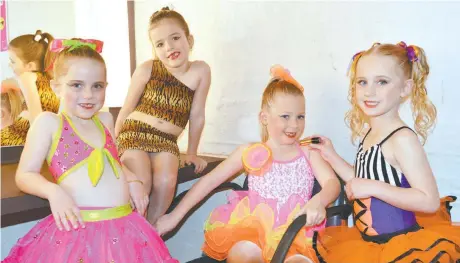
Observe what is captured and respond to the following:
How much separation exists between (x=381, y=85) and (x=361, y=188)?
393 mm

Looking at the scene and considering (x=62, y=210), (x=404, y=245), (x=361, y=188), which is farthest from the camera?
(x=361, y=188)

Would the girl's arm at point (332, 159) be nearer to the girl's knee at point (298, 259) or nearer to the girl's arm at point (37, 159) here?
the girl's knee at point (298, 259)

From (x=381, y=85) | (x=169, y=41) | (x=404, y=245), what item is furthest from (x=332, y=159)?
(x=169, y=41)

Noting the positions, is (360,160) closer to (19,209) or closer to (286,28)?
(286,28)

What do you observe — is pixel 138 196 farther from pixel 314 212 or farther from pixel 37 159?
pixel 314 212

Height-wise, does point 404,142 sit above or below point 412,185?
above

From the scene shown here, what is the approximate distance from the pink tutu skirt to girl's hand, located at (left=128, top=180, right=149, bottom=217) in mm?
126

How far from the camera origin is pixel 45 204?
1.90 m

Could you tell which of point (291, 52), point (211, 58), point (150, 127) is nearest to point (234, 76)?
point (211, 58)

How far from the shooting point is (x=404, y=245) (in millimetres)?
1793

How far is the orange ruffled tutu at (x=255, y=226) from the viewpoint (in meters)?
2.00

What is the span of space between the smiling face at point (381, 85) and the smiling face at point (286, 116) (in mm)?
261

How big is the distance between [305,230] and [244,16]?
1.29 metres

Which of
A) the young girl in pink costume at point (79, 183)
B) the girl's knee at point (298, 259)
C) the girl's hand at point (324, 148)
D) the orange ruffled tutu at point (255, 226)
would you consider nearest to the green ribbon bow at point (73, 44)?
the young girl in pink costume at point (79, 183)
